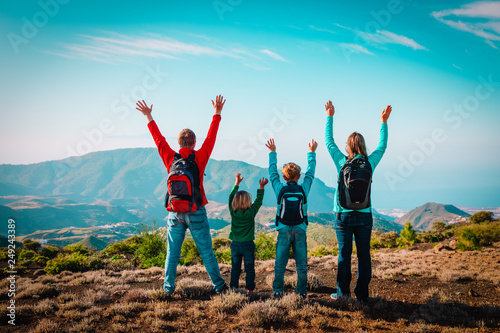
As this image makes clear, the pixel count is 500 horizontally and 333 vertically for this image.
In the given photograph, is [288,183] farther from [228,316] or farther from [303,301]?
[228,316]

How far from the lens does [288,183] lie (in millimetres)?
4621

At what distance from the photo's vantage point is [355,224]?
414 cm

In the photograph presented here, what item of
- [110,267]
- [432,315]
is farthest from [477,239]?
[110,267]

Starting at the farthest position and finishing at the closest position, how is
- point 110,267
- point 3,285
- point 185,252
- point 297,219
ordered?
point 185,252
point 110,267
point 3,285
point 297,219

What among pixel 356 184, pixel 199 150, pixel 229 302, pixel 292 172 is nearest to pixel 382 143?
pixel 356 184

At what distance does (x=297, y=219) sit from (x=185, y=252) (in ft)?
29.5

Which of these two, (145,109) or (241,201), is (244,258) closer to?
(241,201)

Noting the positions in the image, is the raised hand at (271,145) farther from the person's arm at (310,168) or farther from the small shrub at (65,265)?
the small shrub at (65,265)

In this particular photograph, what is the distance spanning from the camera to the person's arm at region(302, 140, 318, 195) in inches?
180

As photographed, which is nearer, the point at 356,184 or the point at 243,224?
the point at 356,184

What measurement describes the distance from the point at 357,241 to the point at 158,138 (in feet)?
12.6

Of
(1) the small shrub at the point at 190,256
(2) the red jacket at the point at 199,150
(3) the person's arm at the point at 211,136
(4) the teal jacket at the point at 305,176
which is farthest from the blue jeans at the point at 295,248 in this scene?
(1) the small shrub at the point at 190,256

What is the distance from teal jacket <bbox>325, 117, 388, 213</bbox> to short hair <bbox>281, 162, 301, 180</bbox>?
2.19 ft

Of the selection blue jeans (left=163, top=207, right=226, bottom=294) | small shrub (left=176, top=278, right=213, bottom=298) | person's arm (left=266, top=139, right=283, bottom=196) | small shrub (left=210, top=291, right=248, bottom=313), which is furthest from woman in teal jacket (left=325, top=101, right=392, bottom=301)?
small shrub (left=176, top=278, right=213, bottom=298)
